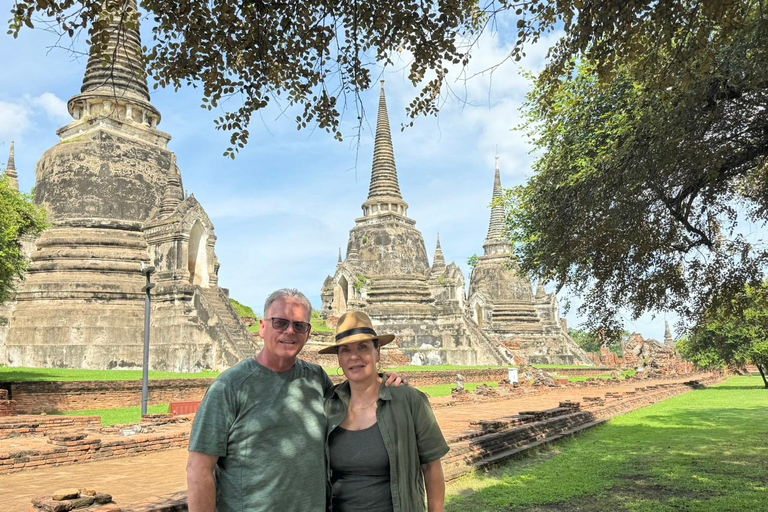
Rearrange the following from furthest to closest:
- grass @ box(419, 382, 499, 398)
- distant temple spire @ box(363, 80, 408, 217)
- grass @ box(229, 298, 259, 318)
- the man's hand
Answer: distant temple spire @ box(363, 80, 408, 217) < grass @ box(229, 298, 259, 318) < grass @ box(419, 382, 499, 398) < the man's hand

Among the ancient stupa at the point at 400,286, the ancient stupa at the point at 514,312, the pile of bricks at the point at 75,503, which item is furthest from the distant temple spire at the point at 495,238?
the pile of bricks at the point at 75,503

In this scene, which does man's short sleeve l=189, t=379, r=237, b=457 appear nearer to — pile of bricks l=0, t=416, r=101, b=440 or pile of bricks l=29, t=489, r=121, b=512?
pile of bricks l=29, t=489, r=121, b=512

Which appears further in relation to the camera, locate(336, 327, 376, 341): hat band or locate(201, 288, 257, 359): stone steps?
locate(201, 288, 257, 359): stone steps

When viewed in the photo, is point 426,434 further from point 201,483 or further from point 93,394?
point 93,394

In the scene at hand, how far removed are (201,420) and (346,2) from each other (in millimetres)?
3330

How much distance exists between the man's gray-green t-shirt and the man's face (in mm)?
119

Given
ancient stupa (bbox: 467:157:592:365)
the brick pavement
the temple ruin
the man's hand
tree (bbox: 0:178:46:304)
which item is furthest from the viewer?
ancient stupa (bbox: 467:157:592:365)

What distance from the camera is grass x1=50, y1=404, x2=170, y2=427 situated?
38.7 feet

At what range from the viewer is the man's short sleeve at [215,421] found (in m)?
2.42

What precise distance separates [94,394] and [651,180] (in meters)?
11.8

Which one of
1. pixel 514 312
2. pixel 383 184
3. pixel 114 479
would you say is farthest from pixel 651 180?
pixel 514 312

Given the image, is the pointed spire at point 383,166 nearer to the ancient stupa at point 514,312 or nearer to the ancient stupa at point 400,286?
the ancient stupa at point 400,286

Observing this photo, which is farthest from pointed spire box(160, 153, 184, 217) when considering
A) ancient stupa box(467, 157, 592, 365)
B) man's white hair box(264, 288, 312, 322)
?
ancient stupa box(467, 157, 592, 365)

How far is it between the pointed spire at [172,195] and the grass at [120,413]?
Result: 8538 millimetres
